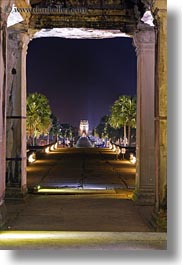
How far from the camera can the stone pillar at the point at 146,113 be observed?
12.9 metres

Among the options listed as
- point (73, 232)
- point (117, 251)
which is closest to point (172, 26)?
point (117, 251)

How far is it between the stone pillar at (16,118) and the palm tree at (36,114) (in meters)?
49.0

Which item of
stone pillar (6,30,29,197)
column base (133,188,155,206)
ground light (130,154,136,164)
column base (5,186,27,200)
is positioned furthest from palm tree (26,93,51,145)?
column base (133,188,155,206)

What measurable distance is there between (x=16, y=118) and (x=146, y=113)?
3.23 m

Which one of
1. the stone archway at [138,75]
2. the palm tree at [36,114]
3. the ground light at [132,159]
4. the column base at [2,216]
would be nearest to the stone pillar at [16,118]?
the stone archway at [138,75]

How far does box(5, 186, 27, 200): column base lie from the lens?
13.0 meters

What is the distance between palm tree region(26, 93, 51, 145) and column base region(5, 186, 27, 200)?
49.1 meters

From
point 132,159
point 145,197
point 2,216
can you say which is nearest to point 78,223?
point 2,216

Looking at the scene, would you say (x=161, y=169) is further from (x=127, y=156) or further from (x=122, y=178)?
(x=127, y=156)

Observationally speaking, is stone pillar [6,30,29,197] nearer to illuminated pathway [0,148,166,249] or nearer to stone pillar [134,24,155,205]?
illuminated pathway [0,148,166,249]

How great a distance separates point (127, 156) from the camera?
37000mm

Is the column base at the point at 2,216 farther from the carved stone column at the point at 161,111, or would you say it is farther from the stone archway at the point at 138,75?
the stone archway at the point at 138,75

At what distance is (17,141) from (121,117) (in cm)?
5155

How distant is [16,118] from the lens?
1312cm
